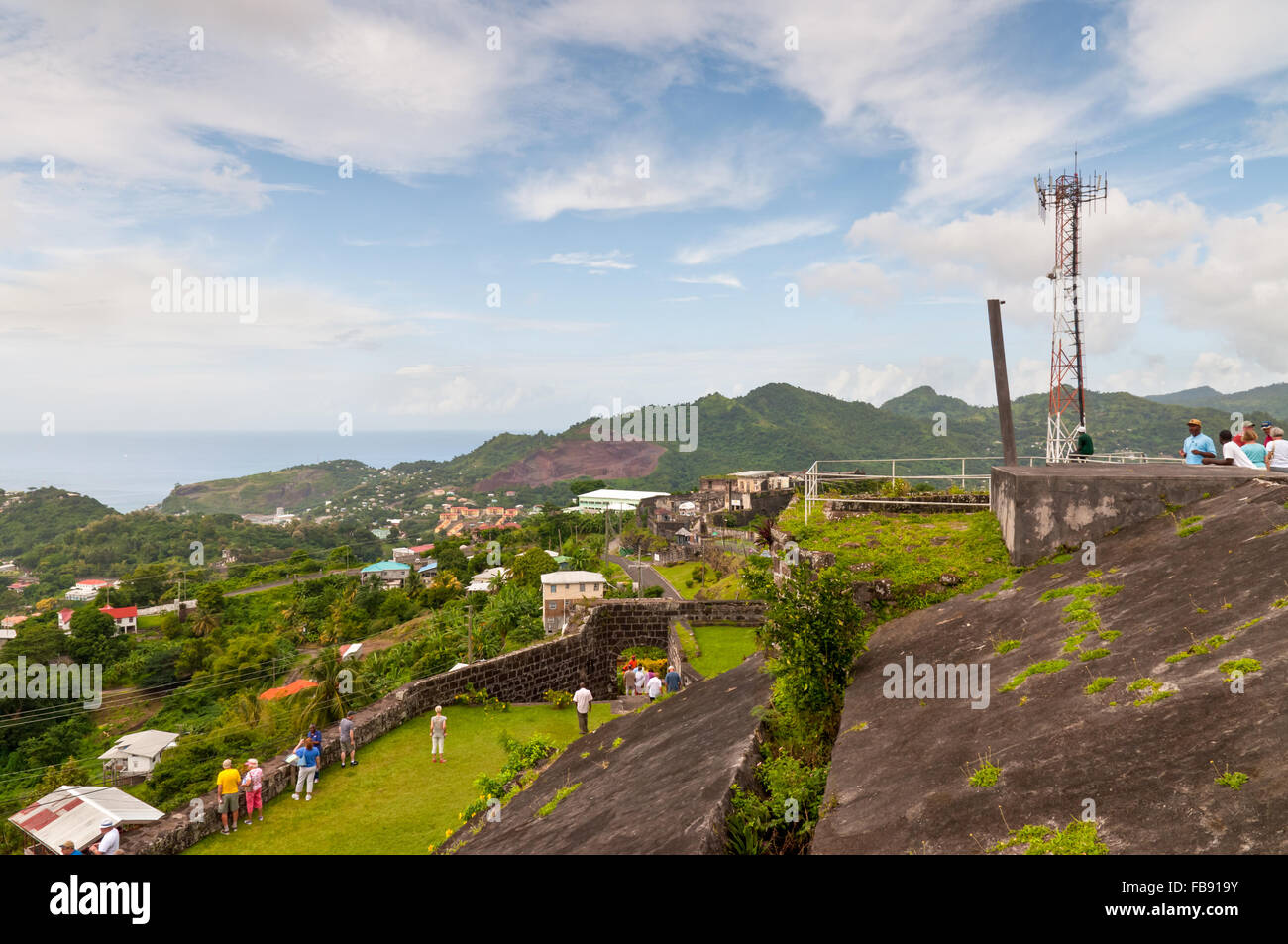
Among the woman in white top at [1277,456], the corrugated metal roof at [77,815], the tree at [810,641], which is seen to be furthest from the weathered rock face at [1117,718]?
the corrugated metal roof at [77,815]

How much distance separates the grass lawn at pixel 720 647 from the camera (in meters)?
15.8

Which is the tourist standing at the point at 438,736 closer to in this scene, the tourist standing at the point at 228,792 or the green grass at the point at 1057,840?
the tourist standing at the point at 228,792

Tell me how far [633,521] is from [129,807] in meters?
78.0

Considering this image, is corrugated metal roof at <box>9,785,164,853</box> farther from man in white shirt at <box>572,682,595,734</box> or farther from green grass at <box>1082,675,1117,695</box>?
green grass at <box>1082,675,1117,695</box>

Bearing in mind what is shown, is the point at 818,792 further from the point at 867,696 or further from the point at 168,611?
the point at 168,611

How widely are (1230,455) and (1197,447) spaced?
694mm

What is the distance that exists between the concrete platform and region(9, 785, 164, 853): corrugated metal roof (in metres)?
12.3

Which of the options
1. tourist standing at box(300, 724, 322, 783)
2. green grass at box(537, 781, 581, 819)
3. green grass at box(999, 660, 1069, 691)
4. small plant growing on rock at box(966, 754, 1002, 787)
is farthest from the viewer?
tourist standing at box(300, 724, 322, 783)

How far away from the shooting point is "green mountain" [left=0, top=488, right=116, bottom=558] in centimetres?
10000

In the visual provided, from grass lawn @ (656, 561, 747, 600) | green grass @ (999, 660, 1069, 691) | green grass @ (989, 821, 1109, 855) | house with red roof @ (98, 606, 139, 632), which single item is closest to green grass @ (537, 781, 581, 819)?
green grass @ (999, 660, 1069, 691)

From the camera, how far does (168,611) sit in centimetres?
6109

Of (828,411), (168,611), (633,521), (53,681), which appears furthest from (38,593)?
(828,411)

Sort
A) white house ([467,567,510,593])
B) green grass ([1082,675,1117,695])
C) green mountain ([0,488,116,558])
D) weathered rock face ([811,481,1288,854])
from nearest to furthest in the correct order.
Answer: weathered rock face ([811,481,1288,854]) → green grass ([1082,675,1117,695]) → white house ([467,567,510,593]) → green mountain ([0,488,116,558])
